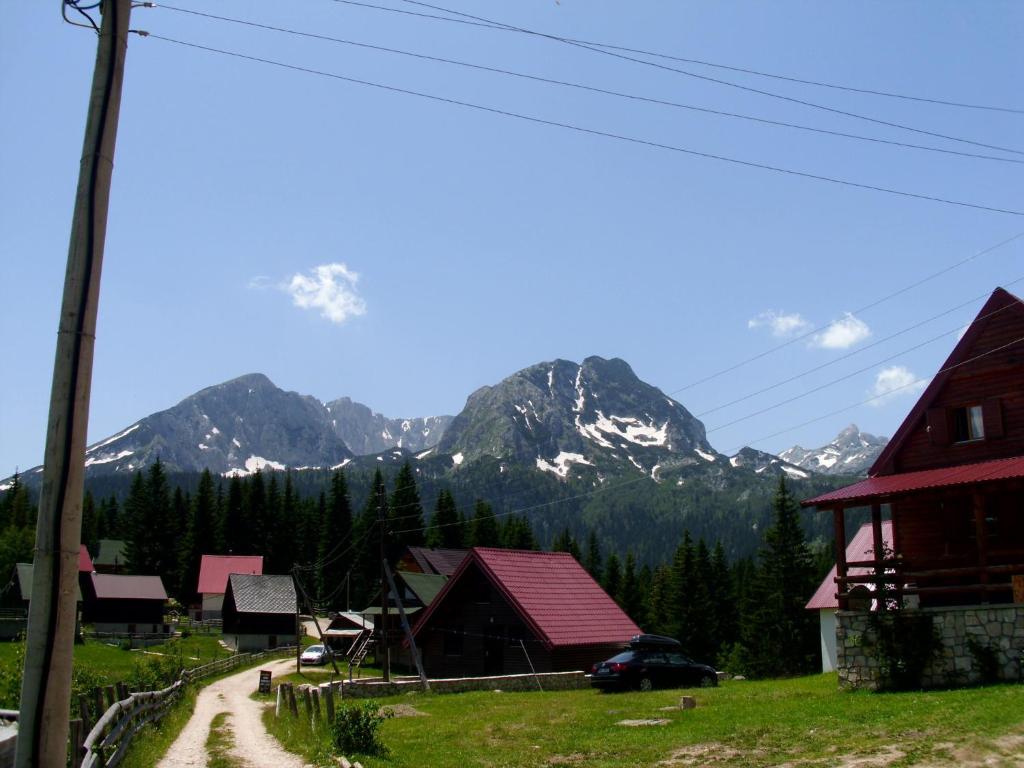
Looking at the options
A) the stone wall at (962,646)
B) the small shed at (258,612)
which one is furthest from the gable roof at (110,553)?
the stone wall at (962,646)

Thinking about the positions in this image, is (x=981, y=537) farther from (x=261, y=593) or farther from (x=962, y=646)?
(x=261, y=593)

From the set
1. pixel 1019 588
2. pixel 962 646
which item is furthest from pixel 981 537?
pixel 962 646

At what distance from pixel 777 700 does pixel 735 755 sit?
8.03m

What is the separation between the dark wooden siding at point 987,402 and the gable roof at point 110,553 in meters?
108

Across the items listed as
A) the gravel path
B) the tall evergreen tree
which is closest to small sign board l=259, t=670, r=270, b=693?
the gravel path

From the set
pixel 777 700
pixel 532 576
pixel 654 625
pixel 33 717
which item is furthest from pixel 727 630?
pixel 33 717

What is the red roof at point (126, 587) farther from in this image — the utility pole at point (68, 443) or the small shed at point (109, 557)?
the utility pole at point (68, 443)

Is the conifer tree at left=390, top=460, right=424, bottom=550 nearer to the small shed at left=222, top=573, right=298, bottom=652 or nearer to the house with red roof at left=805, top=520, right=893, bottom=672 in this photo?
the small shed at left=222, top=573, right=298, bottom=652

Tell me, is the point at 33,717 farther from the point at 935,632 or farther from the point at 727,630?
the point at 727,630

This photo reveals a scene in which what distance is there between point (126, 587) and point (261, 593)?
51.7 ft

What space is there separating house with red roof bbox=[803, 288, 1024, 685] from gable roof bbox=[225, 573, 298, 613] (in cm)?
6618

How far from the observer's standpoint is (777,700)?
2188 centimetres

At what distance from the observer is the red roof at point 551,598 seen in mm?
39750

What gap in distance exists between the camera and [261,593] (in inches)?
3329
